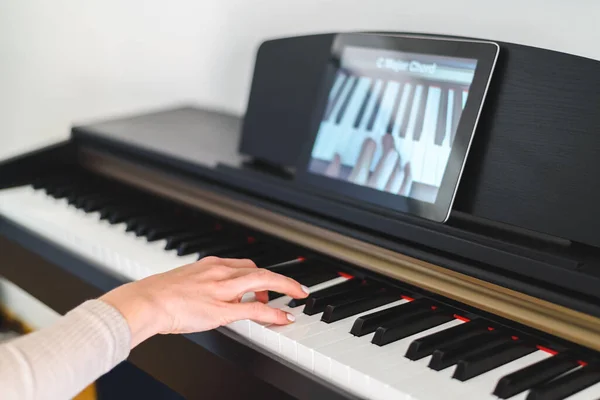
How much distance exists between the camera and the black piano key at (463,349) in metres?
0.87

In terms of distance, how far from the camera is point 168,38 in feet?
6.79

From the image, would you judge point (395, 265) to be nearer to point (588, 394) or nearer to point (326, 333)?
point (326, 333)

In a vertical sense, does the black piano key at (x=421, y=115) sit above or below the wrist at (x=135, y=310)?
above

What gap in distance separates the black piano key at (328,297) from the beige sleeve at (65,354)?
0.27 metres

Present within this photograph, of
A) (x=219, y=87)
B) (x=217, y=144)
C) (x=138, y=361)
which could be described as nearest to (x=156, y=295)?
(x=138, y=361)

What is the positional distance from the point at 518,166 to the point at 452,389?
0.38 m

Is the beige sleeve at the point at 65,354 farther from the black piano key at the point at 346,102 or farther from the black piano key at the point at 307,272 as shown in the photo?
the black piano key at the point at 346,102

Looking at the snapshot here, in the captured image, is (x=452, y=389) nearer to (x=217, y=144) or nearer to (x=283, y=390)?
(x=283, y=390)

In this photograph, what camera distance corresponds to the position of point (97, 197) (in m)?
1.55

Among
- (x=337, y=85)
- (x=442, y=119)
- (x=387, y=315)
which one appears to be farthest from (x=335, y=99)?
(x=387, y=315)

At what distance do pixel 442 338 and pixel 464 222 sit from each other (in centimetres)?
22

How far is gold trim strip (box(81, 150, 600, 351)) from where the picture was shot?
2.90 feet

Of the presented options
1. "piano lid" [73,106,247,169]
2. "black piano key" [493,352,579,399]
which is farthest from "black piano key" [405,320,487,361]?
"piano lid" [73,106,247,169]

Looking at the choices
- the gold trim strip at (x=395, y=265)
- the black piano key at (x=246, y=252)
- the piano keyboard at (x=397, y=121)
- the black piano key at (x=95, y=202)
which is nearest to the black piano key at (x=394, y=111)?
the piano keyboard at (x=397, y=121)
